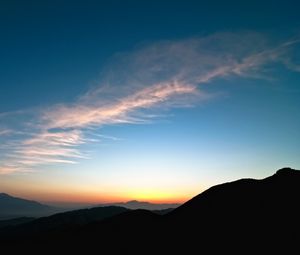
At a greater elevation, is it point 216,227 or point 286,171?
point 286,171

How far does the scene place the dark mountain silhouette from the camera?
40812mm

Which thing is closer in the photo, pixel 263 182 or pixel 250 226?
pixel 250 226

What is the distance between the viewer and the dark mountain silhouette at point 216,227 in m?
40.8

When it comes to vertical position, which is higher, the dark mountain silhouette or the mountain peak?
the mountain peak

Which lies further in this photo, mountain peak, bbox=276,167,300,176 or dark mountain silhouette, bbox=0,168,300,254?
mountain peak, bbox=276,167,300,176

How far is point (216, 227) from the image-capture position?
153ft

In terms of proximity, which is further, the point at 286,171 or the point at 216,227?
the point at 286,171

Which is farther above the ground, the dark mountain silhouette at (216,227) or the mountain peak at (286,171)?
the mountain peak at (286,171)

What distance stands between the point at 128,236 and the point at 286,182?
28049 mm

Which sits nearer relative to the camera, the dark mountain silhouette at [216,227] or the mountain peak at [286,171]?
the dark mountain silhouette at [216,227]

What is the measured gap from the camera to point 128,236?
55094 mm

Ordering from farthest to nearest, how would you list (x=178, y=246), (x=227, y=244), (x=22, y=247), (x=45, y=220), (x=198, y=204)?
(x=45, y=220), (x=22, y=247), (x=198, y=204), (x=178, y=246), (x=227, y=244)

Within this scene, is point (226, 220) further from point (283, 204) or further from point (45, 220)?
point (45, 220)

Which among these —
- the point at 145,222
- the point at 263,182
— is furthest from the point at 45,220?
the point at 263,182
